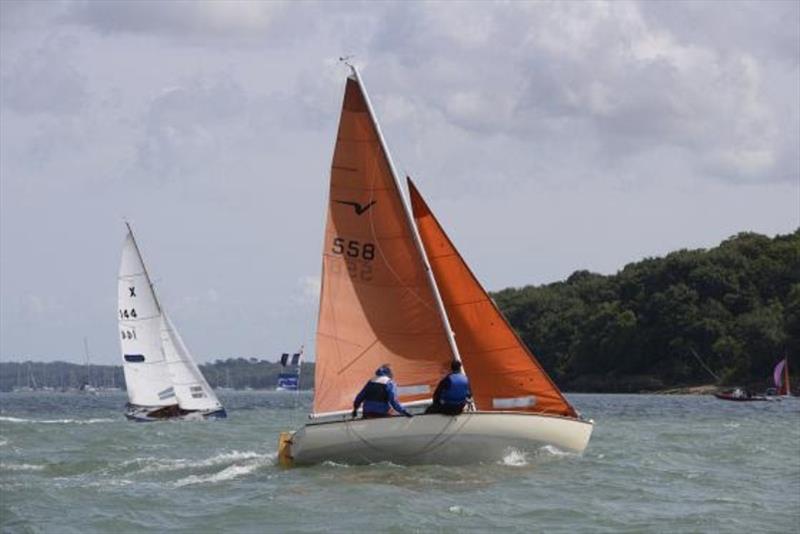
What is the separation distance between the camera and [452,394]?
2666 centimetres

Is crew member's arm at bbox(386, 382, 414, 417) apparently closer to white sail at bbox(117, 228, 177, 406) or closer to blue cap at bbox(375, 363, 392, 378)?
blue cap at bbox(375, 363, 392, 378)

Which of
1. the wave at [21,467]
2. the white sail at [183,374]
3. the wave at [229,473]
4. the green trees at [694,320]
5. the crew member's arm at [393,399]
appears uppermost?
the green trees at [694,320]

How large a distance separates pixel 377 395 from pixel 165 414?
1253 inches

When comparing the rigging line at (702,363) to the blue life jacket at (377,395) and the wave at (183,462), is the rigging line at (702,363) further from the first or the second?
the blue life jacket at (377,395)

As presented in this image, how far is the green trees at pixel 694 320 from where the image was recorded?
384 ft

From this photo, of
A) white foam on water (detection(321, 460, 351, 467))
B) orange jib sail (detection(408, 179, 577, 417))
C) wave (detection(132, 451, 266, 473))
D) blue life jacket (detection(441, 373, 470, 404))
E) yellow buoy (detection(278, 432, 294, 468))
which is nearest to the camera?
blue life jacket (detection(441, 373, 470, 404))

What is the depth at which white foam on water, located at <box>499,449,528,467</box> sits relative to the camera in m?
27.2

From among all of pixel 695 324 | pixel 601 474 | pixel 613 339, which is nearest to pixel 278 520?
pixel 601 474

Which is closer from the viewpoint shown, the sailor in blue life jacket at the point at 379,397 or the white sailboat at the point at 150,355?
the sailor in blue life jacket at the point at 379,397

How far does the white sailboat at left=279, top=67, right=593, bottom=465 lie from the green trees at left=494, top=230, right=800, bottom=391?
87.4m

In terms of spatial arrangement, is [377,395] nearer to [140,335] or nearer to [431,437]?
[431,437]

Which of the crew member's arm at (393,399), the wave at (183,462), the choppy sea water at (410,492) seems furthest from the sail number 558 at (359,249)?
the wave at (183,462)

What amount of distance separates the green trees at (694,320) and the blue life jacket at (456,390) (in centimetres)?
8934

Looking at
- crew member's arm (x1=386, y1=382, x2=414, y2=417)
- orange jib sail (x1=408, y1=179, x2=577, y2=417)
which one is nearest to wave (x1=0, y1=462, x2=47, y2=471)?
crew member's arm (x1=386, y1=382, x2=414, y2=417)
